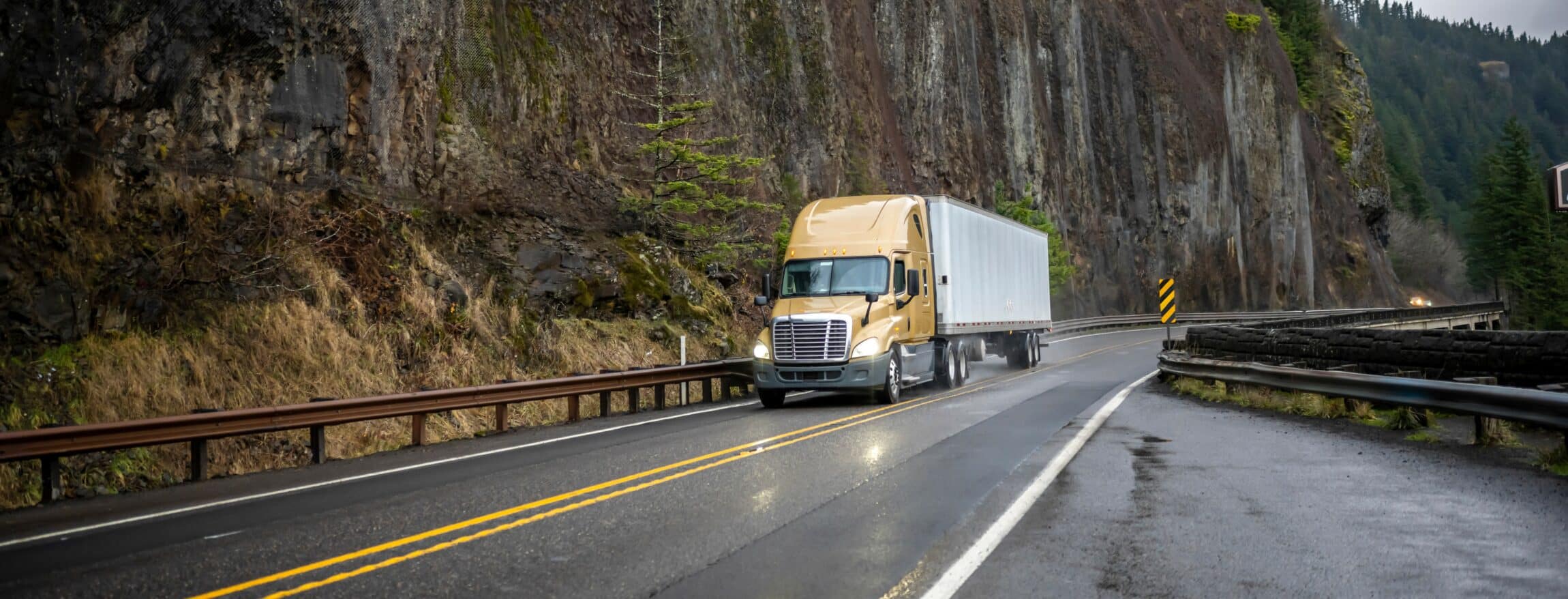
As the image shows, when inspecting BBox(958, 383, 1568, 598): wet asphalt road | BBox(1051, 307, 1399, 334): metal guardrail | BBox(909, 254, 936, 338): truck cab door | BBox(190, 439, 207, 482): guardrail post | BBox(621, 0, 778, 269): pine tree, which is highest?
BBox(621, 0, 778, 269): pine tree

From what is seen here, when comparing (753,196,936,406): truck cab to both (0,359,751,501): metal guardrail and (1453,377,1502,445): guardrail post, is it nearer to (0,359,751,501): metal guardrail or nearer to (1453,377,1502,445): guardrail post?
(0,359,751,501): metal guardrail

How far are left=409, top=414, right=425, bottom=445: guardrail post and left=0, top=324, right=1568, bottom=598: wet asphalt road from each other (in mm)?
973

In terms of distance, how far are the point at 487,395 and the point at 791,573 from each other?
9.32 m

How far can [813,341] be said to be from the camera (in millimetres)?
17781

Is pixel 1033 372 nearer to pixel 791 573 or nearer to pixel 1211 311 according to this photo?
pixel 791 573

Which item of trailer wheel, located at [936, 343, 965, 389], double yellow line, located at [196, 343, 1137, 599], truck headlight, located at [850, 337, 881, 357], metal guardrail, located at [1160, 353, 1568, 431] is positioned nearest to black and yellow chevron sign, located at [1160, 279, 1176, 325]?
trailer wheel, located at [936, 343, 965, 389]

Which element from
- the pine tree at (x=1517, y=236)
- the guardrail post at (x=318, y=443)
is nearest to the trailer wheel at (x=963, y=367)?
the guardrail post at (x=318, y=443)

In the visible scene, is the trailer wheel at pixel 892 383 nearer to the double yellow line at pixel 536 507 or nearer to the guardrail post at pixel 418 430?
the double yellow line at pixel 536 507

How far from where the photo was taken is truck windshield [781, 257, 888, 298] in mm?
18828

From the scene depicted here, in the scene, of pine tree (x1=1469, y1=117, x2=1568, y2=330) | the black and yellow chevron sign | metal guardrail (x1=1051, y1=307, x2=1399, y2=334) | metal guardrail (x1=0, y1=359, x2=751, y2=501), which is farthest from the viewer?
pine tree (x1=1469, y1=117, x2=1568, y2=330)

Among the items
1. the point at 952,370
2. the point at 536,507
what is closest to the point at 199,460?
the point at 536,507

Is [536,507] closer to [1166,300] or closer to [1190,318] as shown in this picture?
[1166,300]

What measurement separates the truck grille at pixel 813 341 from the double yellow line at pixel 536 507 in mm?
2673

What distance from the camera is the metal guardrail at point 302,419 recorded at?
955 centimetres
